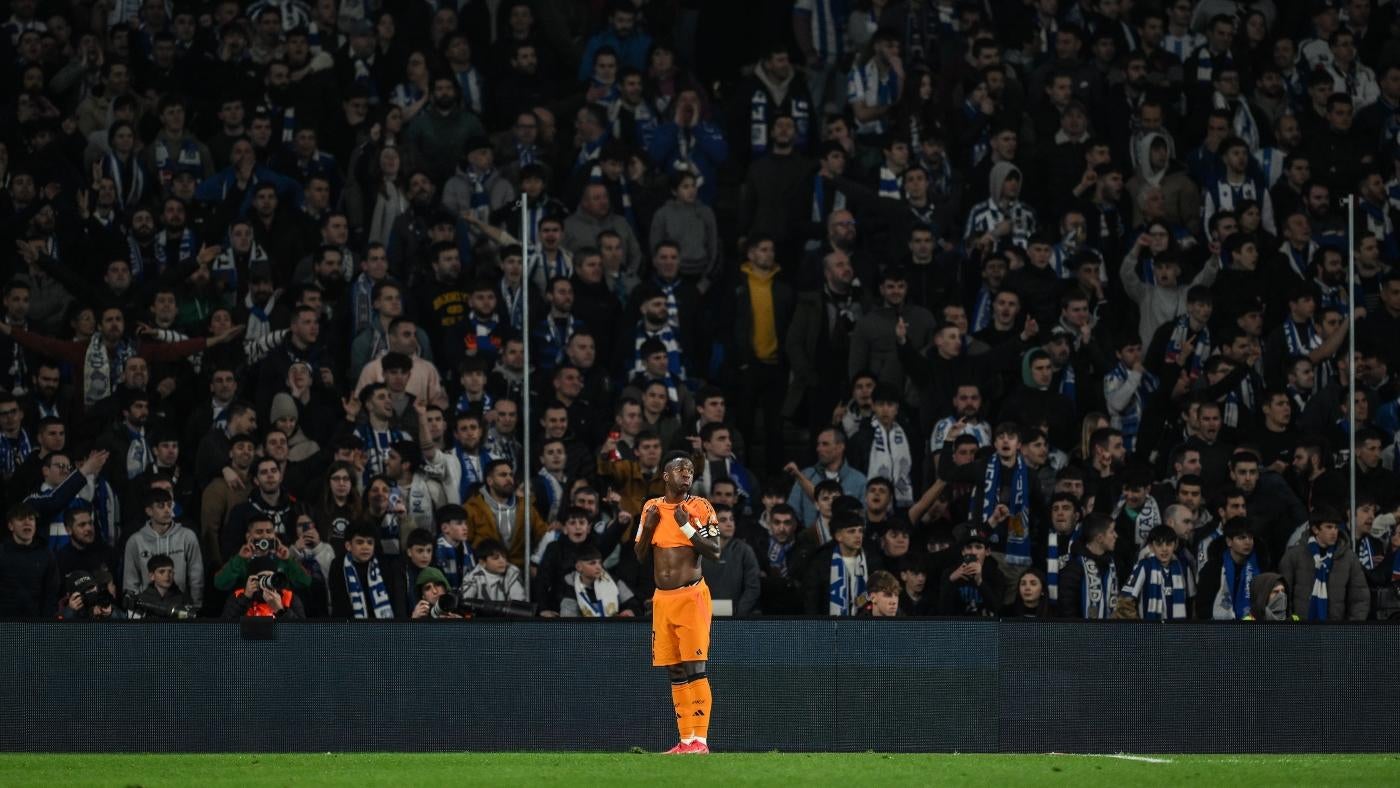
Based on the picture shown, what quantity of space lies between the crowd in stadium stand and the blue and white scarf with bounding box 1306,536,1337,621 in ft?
0.13

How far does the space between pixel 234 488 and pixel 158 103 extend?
20.6 feet

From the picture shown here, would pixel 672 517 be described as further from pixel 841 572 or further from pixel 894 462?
pixel 894 462

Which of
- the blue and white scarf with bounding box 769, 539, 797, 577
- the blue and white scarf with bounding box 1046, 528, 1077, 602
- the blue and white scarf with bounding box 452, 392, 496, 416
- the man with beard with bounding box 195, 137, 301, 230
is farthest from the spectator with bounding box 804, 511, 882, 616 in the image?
the man with beard with bounding box 195, 137, 301, 230

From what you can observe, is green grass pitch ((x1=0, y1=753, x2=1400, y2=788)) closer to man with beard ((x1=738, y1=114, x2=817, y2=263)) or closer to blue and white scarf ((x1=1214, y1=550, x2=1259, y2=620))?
blue and white scarf ((x1=1214, y1=550, x2=1259, y2=620))

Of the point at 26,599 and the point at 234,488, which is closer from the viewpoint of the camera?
the point at 26,599

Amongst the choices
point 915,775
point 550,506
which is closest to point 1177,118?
point 550,506

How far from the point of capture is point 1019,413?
67.1 feet

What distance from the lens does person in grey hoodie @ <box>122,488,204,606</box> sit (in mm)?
18438

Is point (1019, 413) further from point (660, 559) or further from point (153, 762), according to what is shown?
point (153, 762)

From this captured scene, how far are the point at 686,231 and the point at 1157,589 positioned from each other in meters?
6.71

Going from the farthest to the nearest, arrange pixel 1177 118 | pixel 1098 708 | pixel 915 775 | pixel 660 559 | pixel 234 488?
pixel 1177 118, pixel 234 488, pixel 1098 708, pixel 660 559, pixel 915 775

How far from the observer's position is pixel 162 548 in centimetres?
1847

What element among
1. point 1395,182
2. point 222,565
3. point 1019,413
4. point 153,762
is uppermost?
point 1395,182

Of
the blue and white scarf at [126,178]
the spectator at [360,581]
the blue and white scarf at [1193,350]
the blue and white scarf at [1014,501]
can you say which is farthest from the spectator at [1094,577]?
the blue and white scarf at [126,178]
